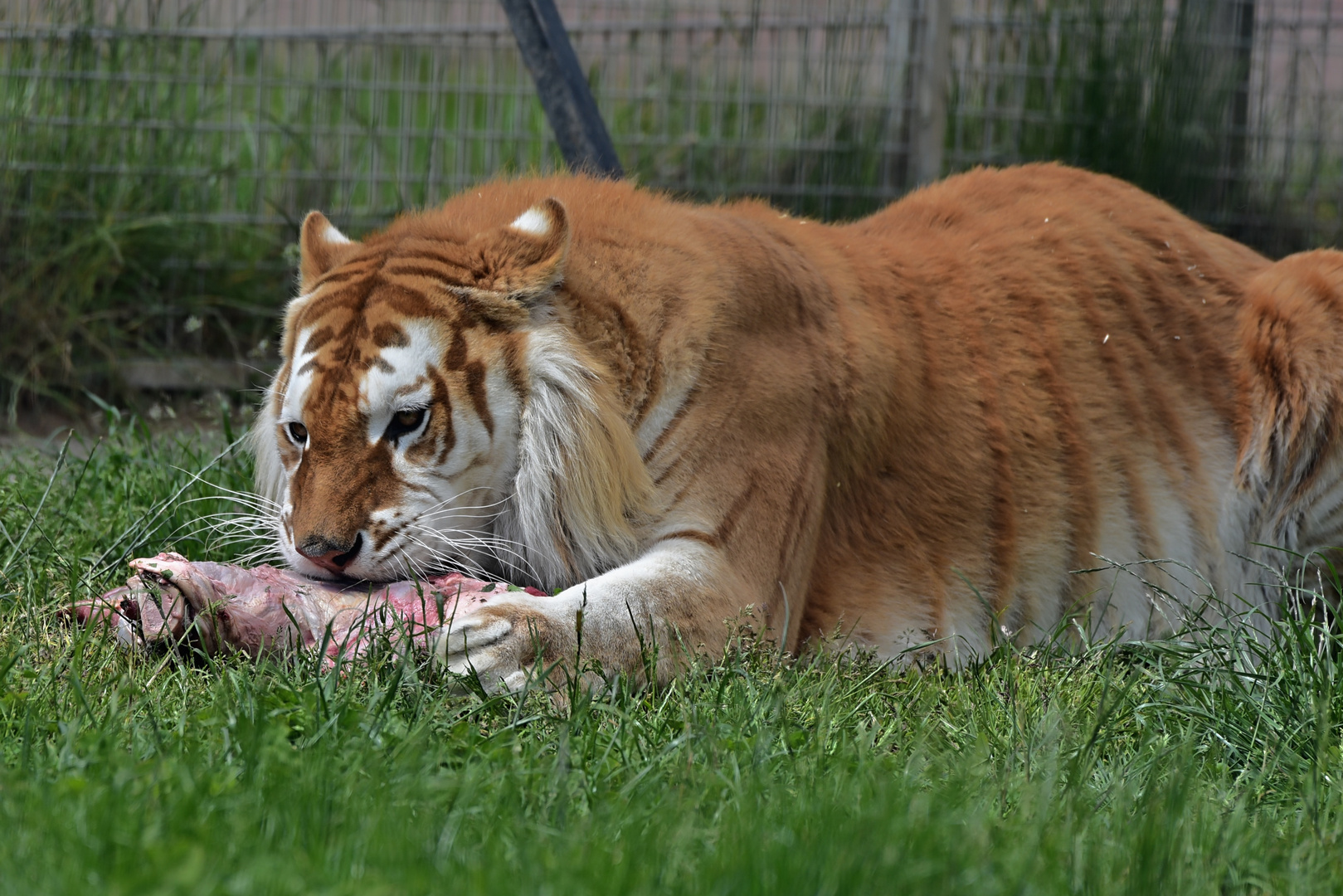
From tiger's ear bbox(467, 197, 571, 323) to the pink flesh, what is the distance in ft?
2.15

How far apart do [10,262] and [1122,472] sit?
450cm

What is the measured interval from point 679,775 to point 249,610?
3.47 feet

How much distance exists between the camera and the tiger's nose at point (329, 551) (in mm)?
2928

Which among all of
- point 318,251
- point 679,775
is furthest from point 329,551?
point 679,775

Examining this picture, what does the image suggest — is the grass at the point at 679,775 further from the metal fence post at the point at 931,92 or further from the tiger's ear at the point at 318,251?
the metal fence post at the point at 931,92

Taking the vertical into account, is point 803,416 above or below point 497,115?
below

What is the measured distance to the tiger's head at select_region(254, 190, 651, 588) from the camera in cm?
300

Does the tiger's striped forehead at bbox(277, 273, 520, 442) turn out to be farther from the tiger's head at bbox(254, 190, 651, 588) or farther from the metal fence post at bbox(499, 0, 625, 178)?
the metal fence post at bbox(499, 0, 625, 178)

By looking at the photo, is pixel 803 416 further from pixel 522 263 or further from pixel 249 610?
pixel 249 610

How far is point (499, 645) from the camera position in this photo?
274 cm

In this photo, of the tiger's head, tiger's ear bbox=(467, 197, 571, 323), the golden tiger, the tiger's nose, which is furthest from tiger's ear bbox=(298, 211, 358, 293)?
the tiger's nose

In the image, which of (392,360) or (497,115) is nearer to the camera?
(392,360)

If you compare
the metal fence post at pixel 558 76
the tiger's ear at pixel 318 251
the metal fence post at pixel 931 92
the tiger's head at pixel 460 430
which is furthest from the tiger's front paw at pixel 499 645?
the metal fence post at pixel 931 92

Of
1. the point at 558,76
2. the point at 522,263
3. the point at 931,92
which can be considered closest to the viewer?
the point at 522,263
